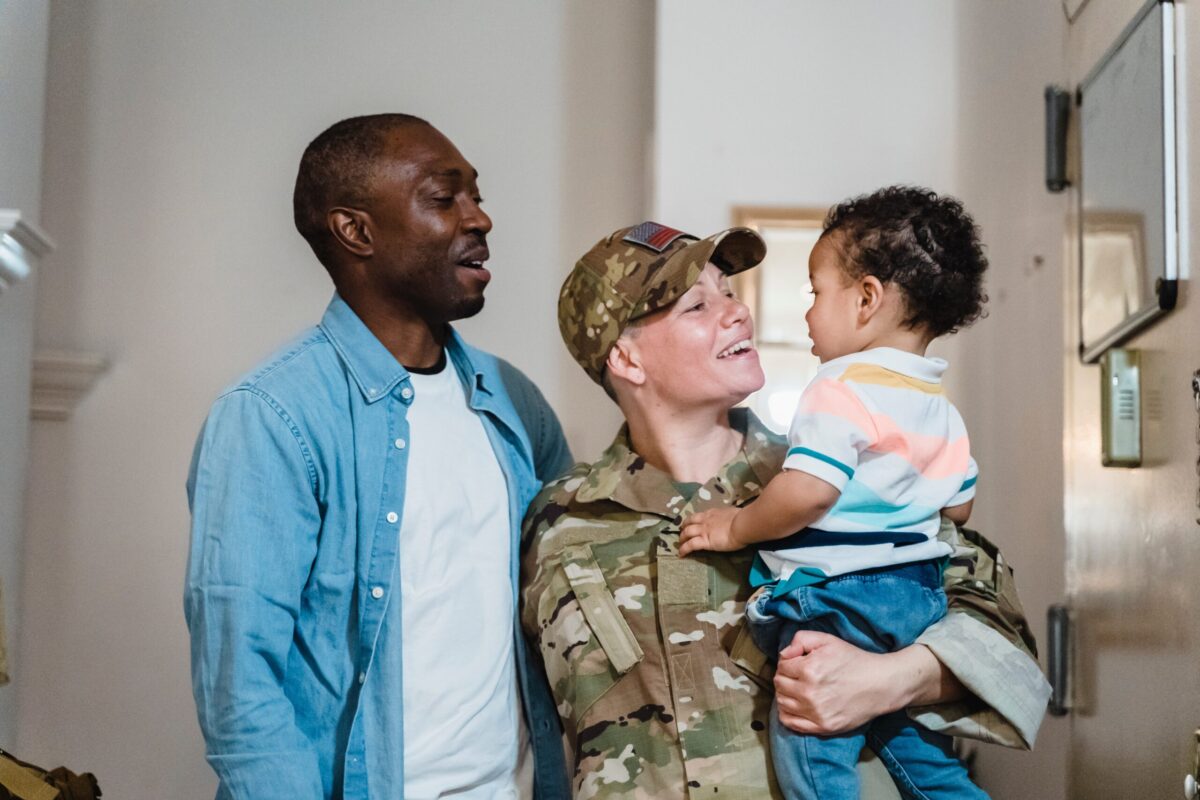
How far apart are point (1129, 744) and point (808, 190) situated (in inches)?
51.7

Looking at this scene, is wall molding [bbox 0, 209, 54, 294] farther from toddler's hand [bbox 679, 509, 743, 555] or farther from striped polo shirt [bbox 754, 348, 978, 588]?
striped polo shirt [bbox 754, 348, 978, 588]

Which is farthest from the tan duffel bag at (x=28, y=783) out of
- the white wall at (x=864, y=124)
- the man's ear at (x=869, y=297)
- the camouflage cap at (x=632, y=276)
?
the white wall at (x=864, y=124)

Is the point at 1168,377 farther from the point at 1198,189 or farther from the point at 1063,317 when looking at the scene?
the point at 1063,317

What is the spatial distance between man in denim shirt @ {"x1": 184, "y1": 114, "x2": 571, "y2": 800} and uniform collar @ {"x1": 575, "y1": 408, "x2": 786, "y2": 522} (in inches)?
6.2

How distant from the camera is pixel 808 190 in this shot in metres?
2.93

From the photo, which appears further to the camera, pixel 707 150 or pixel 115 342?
pixel 115 342

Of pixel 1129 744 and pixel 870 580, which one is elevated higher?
pixel 870 580

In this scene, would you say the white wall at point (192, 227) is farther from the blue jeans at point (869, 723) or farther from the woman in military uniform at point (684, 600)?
the blue jeans at point (869, 723)

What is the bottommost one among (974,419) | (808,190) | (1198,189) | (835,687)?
(835,687)

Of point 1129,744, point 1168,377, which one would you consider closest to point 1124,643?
point 1129,744

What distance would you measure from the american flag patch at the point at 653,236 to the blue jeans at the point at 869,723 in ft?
1.88

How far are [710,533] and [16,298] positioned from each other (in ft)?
5.38

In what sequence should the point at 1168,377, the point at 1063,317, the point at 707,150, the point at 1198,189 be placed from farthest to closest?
the point at 707,150, the point at 1063,317, the point at 1168,377, the point at 1198,189

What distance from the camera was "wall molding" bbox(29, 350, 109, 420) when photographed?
3211mm
